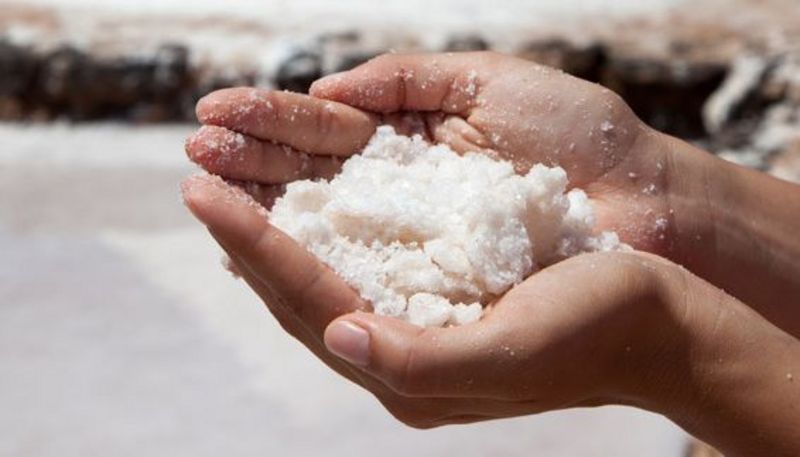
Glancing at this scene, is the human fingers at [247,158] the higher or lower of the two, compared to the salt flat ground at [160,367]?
higher

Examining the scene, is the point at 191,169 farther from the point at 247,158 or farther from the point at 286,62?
the point at 247,158

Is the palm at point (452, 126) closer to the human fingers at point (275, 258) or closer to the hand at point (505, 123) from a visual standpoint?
the hand at point (505, 123)

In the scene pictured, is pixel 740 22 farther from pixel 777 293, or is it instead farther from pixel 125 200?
pixel 777 293

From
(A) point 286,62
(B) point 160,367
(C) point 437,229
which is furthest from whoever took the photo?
(A) point 286,62

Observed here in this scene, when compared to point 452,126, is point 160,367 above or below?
below

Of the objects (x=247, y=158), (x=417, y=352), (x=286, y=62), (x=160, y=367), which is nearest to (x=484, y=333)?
(x=417, y=352)

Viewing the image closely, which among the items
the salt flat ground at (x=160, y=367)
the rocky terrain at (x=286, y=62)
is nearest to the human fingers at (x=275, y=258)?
the salt flat ground at (x=160, y=367)

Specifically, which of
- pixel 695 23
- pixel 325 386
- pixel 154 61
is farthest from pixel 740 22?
pixel 325 386
